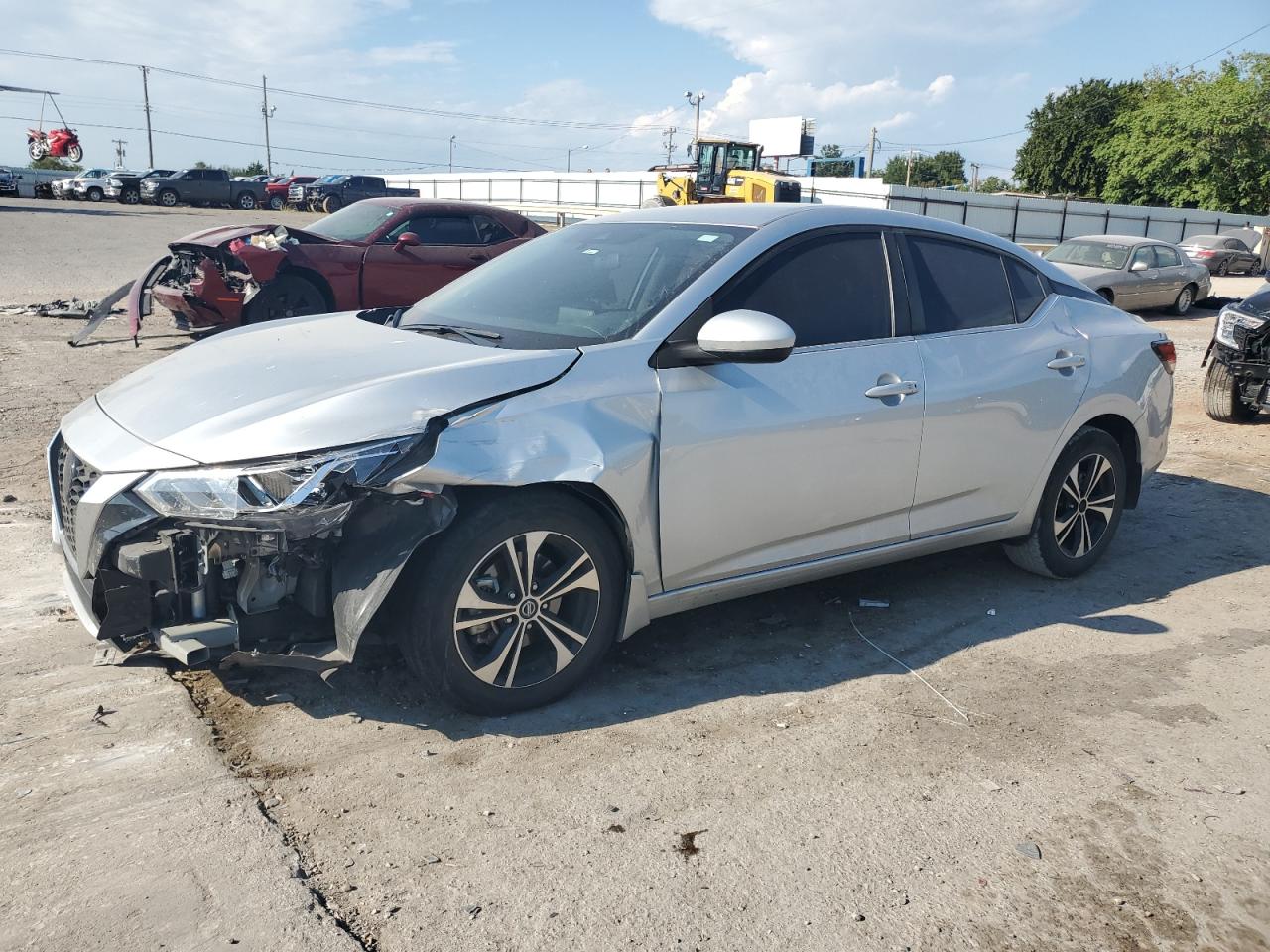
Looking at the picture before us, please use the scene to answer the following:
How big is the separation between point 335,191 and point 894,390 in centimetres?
4158

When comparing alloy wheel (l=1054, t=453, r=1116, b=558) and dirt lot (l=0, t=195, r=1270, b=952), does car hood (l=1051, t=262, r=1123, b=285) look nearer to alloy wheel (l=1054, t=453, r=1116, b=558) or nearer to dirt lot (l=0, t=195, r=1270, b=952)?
alloy wheel (l=1054, t=453, r=1116, b=558)

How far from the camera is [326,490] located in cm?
320

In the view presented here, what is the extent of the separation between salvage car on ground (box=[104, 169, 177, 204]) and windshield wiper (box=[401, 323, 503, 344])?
1797 inches

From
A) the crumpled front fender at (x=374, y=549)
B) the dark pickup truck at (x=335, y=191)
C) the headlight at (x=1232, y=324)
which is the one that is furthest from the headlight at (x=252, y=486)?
the dark pickup truck at (x=335, y=191)

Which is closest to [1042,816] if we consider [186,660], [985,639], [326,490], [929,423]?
[985,639]

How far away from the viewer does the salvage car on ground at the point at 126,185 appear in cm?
4378

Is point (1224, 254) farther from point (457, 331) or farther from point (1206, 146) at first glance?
point (1206, 146)

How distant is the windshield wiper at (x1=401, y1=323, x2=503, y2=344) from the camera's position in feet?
13.2

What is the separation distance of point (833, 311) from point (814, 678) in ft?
4.87

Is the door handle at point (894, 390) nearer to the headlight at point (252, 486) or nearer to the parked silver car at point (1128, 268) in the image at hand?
the headlight at point (252, 486)

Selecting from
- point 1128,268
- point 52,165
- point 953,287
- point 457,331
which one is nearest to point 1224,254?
point 1128,268

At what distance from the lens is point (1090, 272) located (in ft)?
59.5

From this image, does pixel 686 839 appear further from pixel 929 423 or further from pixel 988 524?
pixel 988 524

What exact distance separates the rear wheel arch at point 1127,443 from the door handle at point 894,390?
4.64 ft
